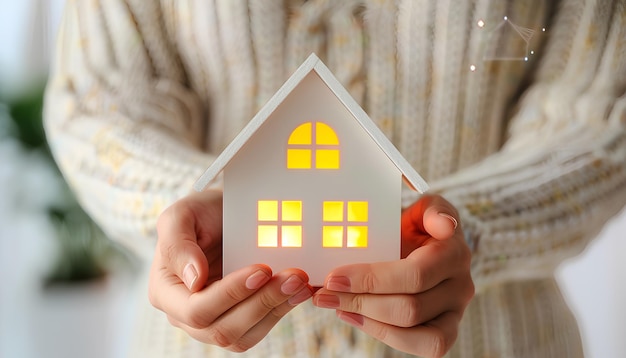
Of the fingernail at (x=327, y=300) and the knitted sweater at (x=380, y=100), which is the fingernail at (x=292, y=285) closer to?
the fingernail at (x=327, y=300)

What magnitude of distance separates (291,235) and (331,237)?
16mm

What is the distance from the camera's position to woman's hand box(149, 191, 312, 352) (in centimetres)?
24

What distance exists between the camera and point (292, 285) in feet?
0.77

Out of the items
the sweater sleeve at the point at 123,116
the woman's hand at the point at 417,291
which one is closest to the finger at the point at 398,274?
the woman's hand at the point at 417,291

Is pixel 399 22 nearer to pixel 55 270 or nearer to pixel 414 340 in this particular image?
pixel 414 340

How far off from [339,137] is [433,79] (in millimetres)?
157

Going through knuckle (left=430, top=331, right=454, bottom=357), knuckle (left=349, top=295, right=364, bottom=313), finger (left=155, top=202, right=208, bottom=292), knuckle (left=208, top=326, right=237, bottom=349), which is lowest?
knuckle (left=430, top=331, right=454, bottom=357)

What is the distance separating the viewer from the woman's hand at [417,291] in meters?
0.24

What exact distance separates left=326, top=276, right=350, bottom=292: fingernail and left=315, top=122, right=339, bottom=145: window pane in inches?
2.3

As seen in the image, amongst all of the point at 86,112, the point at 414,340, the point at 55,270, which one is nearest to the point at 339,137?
the point at 414,340

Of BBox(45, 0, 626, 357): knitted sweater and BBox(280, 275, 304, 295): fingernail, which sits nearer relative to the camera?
BBox(280, 275, 304, 295): fingernail

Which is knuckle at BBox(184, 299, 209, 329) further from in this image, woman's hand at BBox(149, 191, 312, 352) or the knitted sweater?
the knitted sweater

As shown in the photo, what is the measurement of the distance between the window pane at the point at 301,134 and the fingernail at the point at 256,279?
0.06m

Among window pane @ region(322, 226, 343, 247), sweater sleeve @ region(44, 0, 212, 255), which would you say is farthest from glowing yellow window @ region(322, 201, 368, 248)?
sweater sleeve @ region(44, 0, 212, 255)
